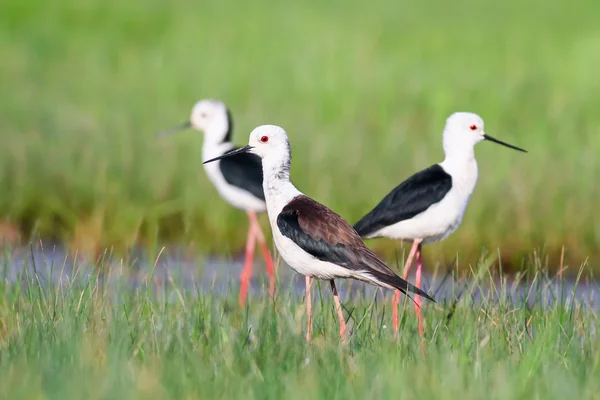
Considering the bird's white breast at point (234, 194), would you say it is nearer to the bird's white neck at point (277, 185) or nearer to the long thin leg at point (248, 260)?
the long thin leg at point (248, 260)

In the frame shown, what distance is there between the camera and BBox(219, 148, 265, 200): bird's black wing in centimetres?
799

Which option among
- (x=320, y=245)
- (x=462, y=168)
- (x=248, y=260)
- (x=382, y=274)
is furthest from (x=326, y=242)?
(x=248, y=260)

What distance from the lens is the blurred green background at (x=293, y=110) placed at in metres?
8.89

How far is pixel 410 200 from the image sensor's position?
605 cm

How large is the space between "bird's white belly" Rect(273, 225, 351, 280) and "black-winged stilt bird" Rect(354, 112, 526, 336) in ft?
3.33

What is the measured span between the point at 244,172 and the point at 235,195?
19cm

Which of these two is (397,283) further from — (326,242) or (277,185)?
(277,185)

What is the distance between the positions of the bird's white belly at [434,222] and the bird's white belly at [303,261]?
114 cm

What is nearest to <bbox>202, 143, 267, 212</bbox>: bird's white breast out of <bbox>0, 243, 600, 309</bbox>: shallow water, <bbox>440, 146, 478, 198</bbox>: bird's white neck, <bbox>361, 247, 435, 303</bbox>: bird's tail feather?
<bbox>0, 243, 600, 309</bbox>: shallow water

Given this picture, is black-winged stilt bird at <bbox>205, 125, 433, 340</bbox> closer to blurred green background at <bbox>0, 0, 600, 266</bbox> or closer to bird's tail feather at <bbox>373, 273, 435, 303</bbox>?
bird's tail feather at <bbox>373, 273, 435, 303</bbox>

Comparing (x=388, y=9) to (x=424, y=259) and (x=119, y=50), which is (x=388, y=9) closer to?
(x=119, y=50)

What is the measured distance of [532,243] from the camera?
8.49m

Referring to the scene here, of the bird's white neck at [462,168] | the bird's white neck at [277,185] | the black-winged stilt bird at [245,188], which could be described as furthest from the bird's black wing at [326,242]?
the black-winged stilt bird at [245,188]

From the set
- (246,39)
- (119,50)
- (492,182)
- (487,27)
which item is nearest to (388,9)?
(487,27)
